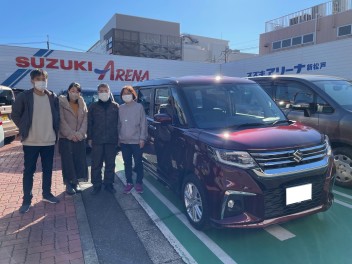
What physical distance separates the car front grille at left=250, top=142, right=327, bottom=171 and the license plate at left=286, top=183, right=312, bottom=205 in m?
0.24

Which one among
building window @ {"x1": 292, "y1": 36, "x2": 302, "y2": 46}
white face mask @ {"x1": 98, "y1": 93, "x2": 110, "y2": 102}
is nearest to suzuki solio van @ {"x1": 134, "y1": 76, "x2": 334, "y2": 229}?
white face mask @ {"x1": 98, "y1": 93, "x2": 110, "y2": 102}

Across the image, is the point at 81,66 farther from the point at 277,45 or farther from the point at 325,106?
the point at 277,45

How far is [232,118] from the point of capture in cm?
371

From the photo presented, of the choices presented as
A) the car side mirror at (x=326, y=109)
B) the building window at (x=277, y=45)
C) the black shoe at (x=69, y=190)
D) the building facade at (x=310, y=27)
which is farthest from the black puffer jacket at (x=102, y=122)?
the building window at (x=277, y=45)

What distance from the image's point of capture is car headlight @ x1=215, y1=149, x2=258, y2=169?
9.37 feet

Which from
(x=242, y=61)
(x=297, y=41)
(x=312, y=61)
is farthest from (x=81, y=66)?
(x=297, y=41)

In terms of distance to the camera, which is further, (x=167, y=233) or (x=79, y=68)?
(x=79, y=68)

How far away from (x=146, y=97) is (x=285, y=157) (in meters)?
2.75

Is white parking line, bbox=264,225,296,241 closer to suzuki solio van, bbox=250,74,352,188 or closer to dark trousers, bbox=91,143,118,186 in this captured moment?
suzuki solio van, bbox=250,74,352,188

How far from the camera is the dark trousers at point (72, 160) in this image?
4.43 metres

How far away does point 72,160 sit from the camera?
Answer: 4.53 m

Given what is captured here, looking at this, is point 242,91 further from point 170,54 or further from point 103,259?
point 170,54

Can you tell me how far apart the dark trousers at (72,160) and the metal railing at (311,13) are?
2445 cm

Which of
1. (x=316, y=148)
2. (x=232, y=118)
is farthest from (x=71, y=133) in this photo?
(x=316, y=148)
